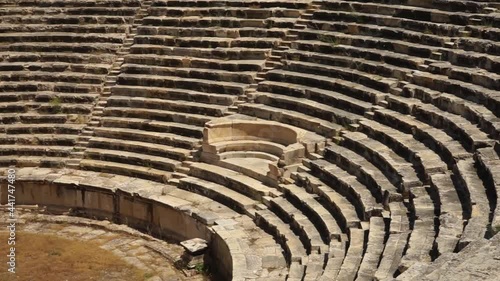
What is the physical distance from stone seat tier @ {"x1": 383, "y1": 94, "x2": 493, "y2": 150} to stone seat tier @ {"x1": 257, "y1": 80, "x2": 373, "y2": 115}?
72 centimetres

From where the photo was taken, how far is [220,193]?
59.2ft

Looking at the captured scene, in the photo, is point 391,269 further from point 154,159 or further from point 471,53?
point 154,159

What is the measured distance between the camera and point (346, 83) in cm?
1905

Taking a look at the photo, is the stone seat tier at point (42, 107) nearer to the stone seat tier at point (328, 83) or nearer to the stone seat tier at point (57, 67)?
the stone seat tier at point (57, 67)

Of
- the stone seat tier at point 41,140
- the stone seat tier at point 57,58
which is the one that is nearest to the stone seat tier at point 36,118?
the stone seat tier at point 41,140

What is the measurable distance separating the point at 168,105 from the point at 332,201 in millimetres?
6524

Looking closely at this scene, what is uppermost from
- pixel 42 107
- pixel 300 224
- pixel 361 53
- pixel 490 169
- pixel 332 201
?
pixel 361 53

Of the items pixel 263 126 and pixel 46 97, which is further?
pixel 46 97

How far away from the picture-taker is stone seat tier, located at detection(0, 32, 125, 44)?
76.3ft

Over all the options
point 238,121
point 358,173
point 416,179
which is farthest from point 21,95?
point 416,179

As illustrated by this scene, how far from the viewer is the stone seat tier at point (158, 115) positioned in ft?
66.7

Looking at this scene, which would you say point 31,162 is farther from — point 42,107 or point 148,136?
point 148,136

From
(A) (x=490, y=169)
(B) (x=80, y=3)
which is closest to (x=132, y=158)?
(B) (x=80, y=3)

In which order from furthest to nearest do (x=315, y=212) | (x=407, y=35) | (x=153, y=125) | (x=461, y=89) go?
(x=153, y=125), (x=407, y=35), (x=461, y=89), (x=315, y=212)
